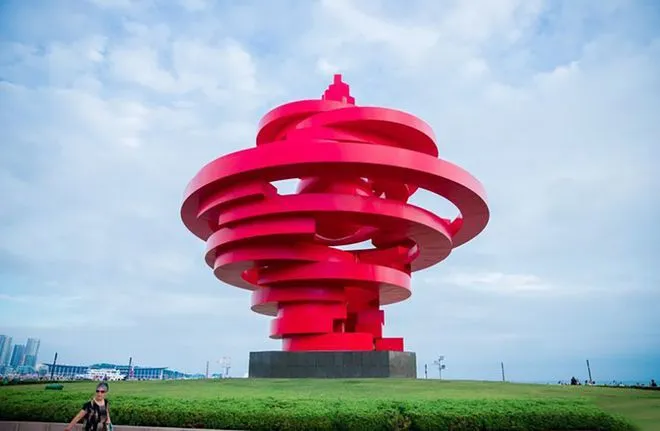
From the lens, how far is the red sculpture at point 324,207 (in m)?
20.0

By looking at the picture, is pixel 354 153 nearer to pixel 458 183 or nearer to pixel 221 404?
pixel 458 183

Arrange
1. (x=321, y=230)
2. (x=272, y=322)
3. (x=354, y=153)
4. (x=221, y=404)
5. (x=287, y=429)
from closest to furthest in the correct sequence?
(x=287, y=429)
(x=221, y=404)
(x=354, y=153)
(x=272, y=322)
(x=321, y=230)

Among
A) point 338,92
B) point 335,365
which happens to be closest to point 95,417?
point 335,365

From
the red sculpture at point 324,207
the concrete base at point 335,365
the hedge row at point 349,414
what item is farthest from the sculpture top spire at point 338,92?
the hedge row at point 349,414

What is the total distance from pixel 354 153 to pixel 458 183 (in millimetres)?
5012

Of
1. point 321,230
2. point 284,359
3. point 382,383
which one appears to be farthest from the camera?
point 321,230

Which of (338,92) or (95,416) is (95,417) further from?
(338,92)

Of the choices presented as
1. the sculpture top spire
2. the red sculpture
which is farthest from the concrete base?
the sculpture top spire

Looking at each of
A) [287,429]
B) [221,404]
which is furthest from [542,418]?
[221,404]

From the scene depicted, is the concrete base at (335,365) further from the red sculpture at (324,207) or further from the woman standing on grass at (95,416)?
the woman standing on grass at (95,416)

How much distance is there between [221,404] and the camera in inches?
413

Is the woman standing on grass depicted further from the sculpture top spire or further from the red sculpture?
the sculpture top spire

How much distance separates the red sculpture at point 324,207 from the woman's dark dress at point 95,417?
12.9 m

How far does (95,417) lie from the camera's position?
779cm
